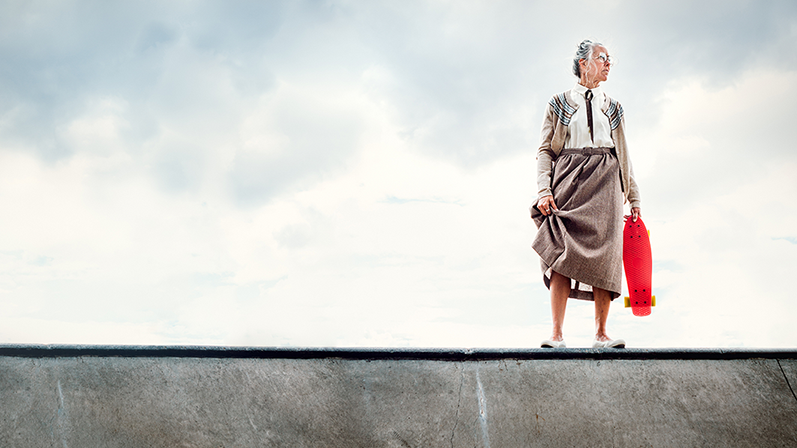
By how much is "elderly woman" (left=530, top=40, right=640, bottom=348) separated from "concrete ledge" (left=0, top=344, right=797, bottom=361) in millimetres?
426

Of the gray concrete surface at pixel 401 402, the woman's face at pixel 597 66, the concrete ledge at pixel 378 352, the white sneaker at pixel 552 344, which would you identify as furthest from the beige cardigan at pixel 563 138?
the gray concrete surface at pixel 401 402

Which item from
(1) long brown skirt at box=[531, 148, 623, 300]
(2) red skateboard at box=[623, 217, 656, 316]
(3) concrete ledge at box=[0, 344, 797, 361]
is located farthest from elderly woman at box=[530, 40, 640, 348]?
(3) concrete ledge at box=[0, 344, 797, 361]

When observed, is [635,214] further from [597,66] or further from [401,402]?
[401,402]

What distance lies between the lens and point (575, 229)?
3.39 metres

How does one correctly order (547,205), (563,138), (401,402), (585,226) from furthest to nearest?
(563,138)
(547,205)
(585,226)
(401,402)

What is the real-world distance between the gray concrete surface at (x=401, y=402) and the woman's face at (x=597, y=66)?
2056 mm

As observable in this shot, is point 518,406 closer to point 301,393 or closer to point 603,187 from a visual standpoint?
point 301,393

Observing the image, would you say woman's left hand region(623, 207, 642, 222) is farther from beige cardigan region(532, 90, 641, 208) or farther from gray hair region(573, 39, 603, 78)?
gray hair region(573, 39, 603, 78)

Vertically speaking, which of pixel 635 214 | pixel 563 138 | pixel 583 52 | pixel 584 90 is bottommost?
pixel 635 214

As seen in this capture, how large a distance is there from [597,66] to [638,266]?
1.49m

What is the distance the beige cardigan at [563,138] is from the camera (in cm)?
363

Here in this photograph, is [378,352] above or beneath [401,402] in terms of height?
above

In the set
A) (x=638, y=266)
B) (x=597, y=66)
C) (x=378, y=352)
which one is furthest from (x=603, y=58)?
(x=378, y=352)

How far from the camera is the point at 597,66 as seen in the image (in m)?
3.68
